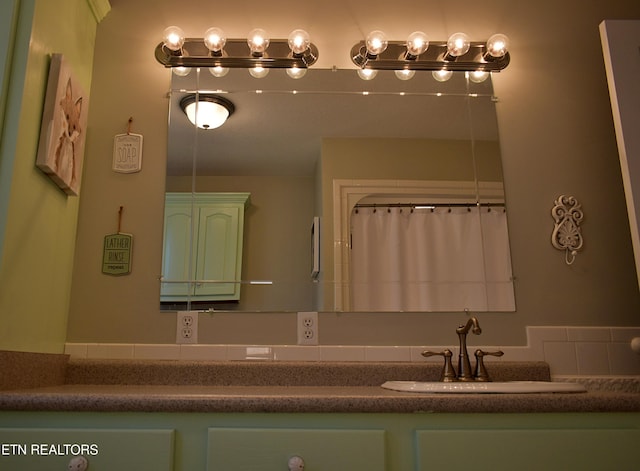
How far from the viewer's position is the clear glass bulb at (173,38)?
1.96 meters

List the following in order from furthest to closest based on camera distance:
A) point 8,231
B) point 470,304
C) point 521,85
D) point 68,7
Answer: point 521,85 < point 470,304 < point 68,7 < point 8,231

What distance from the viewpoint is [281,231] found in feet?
6.21

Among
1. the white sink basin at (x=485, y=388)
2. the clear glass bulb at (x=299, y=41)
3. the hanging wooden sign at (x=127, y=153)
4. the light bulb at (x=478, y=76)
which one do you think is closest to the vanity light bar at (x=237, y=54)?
the clear glass bulb at (x=299, y=41)

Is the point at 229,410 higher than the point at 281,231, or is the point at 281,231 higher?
the point at 281,231

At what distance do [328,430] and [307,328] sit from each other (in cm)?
66

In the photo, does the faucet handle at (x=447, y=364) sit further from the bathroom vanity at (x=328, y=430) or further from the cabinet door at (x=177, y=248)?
the cabinet door at (x=177, y=248)

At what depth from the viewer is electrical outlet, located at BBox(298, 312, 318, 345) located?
181cm

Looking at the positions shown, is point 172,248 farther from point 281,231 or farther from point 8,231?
point 8,231

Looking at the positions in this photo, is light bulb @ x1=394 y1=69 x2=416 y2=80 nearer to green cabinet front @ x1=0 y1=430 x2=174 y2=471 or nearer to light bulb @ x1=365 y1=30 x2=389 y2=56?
light bulb @ x1=365 y1=30 x2=389 y2=56

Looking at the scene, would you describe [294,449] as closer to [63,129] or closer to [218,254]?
[218,254]

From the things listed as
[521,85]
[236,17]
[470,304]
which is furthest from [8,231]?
[521,85]

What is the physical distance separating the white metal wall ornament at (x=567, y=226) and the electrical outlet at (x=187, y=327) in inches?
50.9

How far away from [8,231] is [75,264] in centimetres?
46

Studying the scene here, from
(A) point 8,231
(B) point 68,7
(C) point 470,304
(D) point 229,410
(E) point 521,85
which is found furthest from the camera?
(E) point 521,85
